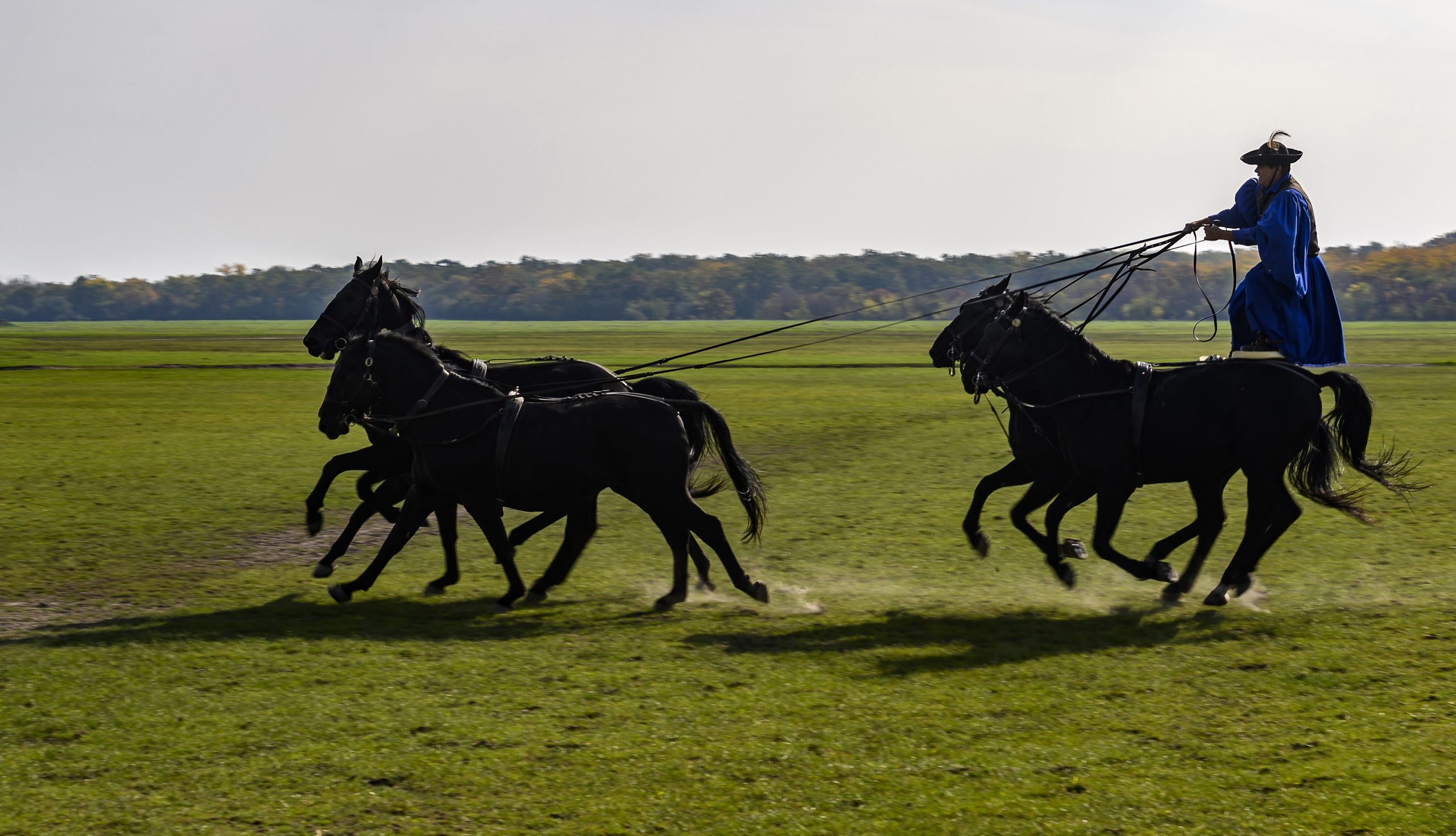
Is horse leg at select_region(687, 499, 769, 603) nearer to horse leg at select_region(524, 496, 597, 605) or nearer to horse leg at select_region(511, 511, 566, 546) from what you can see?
horse leg at select_region(524, 496, 597, 605)

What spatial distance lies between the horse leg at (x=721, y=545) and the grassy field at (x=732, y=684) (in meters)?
0.20

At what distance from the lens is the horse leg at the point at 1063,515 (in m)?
9.02

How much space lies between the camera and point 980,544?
10.1 m

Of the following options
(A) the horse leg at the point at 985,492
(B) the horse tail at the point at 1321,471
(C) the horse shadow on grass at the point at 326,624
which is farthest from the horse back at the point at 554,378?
(B) the horse tail at the point at 1321,471

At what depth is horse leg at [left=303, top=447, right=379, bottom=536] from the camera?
386 inches

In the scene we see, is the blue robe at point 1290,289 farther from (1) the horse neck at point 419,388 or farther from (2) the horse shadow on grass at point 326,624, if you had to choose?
(1) the horse neck at point 419,388

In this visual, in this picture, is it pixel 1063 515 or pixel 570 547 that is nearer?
pixel 1063 515

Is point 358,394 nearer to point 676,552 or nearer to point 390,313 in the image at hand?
point 390,313


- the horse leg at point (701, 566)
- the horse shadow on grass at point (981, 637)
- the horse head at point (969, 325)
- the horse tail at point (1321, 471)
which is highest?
the horse head at point (969, 325)

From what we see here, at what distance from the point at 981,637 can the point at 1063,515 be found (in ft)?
4.82

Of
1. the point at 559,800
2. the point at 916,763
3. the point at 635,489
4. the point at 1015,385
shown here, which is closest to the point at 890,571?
the point at 1015,385

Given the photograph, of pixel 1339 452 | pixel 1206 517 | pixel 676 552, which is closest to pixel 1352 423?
pixel 1339 452

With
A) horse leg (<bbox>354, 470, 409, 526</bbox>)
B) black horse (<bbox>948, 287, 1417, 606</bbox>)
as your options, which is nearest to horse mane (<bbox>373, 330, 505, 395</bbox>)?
horse leg (<bbox>354, 470, 409, 526</bbox>)

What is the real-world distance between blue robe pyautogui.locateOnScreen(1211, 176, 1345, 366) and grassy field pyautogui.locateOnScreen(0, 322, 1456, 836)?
5.41 feet
